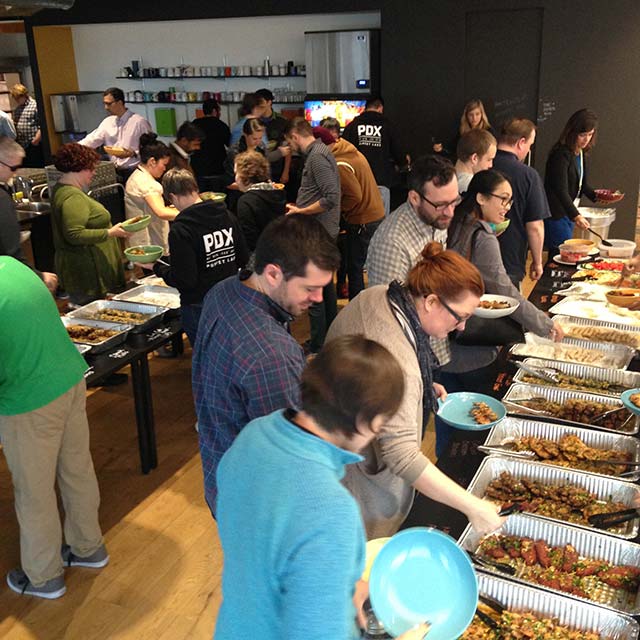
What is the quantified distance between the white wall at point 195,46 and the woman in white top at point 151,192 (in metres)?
3.86

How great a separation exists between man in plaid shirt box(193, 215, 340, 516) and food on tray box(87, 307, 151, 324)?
73.3 inches

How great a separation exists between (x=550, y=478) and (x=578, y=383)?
0.74m

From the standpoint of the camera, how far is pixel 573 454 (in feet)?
7.60

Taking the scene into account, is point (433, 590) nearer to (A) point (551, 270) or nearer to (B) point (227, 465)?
(B) point (227, 465)

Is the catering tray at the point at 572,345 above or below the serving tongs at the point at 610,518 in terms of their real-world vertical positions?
above

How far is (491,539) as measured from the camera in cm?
200

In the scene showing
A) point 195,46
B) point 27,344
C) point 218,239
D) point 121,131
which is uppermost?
point 195,46

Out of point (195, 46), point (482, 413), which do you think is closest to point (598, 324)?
point (482, 413)

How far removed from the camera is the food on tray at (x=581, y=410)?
8.25 feet

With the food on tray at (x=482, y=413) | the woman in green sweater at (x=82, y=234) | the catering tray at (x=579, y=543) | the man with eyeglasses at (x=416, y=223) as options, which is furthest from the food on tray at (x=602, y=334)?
the woman in green sweater at (x=82, y=234)

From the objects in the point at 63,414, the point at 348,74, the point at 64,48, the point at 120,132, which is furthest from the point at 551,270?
the point at 64,48

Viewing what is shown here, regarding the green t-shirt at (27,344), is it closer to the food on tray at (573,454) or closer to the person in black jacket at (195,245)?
the person in black jacket at (195,245)

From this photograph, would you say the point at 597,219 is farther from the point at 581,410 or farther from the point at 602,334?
the point at 581,410

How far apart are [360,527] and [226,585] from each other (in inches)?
12.0
